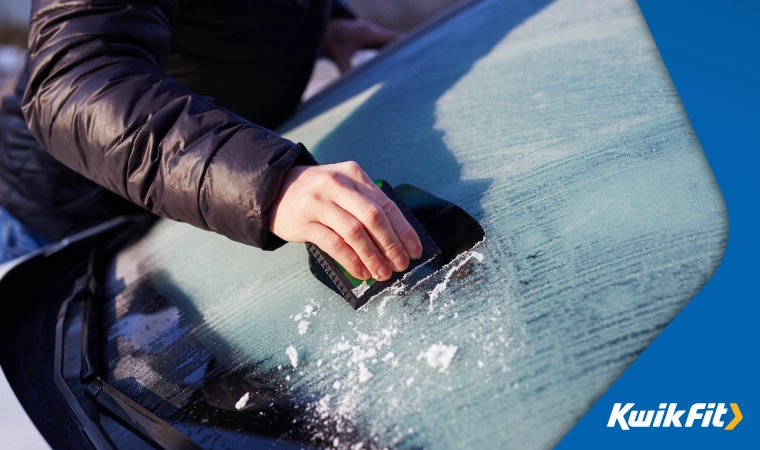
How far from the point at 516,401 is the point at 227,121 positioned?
2.25 ft

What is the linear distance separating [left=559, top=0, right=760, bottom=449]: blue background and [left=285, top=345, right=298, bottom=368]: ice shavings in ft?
1.35

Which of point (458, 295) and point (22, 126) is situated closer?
point (458, 295)

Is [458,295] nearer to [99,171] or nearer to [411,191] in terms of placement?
[411,191]

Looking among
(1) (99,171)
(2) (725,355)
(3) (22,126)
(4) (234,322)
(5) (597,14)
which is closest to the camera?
(2) (725,355)

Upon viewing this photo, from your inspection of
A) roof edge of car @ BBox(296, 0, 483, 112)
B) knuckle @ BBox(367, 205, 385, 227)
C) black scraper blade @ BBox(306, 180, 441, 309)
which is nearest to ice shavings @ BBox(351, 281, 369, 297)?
black scraper blade @ BBox(306, 180, 441, 309)

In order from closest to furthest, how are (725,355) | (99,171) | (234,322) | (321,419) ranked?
(725,355) < (321,419) < (234,322) < (99,171)

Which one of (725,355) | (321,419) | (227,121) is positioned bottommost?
(321,419)

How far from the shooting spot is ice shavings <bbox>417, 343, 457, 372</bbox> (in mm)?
774

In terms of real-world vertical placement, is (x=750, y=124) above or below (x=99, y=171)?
above

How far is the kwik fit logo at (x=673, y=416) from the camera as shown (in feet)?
2.09

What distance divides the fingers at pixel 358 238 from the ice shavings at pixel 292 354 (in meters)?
0.17

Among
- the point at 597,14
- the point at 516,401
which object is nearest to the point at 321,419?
the point at 516,401

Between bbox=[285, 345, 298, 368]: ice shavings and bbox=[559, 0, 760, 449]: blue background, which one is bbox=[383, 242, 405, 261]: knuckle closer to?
bbox=[285, 345, 298, 368]: ice shavings

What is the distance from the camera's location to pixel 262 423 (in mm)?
809
